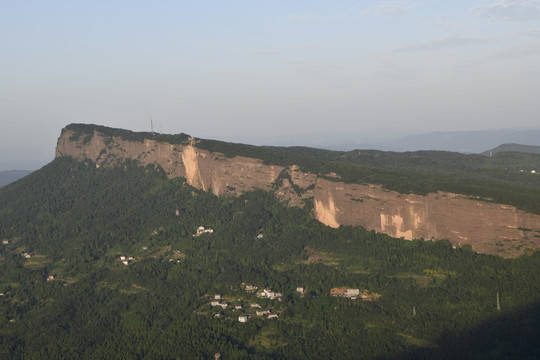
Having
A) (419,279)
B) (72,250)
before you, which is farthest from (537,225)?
(72,250)

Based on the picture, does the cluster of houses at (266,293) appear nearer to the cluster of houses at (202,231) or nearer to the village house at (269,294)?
the village house at (269,294)

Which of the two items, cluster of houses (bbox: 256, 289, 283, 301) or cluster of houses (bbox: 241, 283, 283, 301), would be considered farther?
cluster of houses (bbox: 241, 283, 283, 301)

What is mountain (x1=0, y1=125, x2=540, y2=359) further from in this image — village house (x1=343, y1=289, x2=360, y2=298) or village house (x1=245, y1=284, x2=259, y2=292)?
village house (x1=245, y1=284, x2=259, y2=292)

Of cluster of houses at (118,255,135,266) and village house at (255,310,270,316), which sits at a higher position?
cluster of houses at (118,255,135,266)

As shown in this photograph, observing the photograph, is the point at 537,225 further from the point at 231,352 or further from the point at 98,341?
the point at 98,341

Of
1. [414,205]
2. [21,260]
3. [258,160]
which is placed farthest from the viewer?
[258,160]

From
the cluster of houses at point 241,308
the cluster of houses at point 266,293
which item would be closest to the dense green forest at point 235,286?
the cluster of houses at point 241,308

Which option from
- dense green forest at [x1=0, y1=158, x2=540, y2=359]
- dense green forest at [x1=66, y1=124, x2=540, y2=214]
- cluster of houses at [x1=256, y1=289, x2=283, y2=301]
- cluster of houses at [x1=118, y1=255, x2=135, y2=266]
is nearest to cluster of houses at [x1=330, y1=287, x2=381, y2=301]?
dense green forest at [x1=0, y1=158, x2=540, y2=359]
